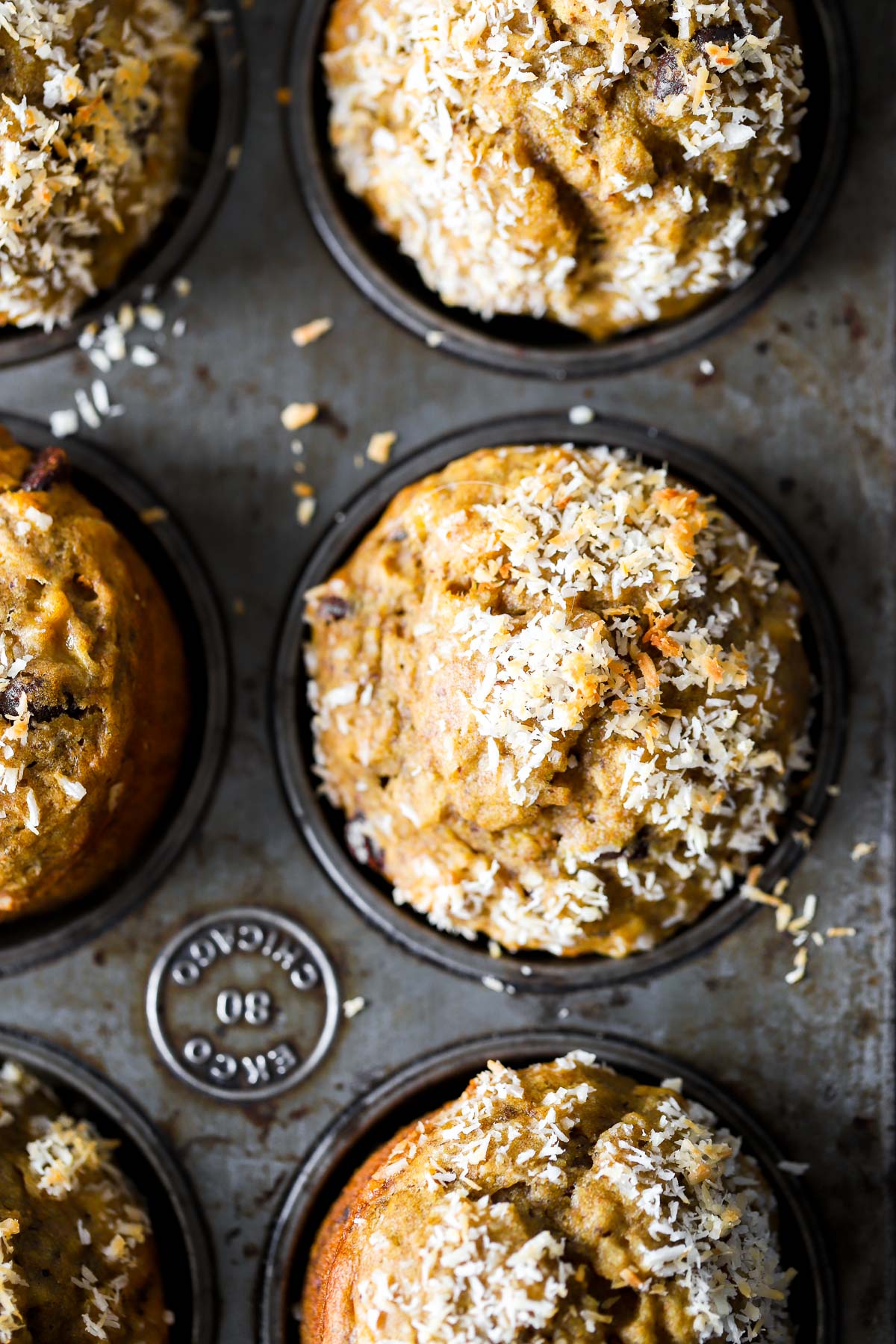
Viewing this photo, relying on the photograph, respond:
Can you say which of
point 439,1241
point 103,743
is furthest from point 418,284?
point 439,1241

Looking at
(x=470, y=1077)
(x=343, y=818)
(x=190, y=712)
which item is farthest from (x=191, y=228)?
(x=470, y=1077)

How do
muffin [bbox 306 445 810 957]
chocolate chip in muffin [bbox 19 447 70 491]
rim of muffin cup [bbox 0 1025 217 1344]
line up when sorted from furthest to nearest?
rim of muffin cup [bbox 0 1025 217 1344]
chocolate chip in muffin [bbox 19 447 70 491]
muffin [bbox 306 445 810 957]

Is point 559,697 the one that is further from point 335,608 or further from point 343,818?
point 343,818

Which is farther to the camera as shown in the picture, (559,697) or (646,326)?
(646,326)

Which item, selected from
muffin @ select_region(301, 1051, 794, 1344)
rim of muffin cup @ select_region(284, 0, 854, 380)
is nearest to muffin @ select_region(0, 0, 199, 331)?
rim of muffin cup @ select_region(284, 0, 854, 380)

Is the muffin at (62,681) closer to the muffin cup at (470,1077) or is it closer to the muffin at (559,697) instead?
the muffin at (559,697)

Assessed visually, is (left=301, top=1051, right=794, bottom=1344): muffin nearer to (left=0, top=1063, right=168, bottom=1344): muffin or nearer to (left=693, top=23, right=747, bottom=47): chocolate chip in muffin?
(left=0, top=1063, right=168, bottom=1344): muffin
